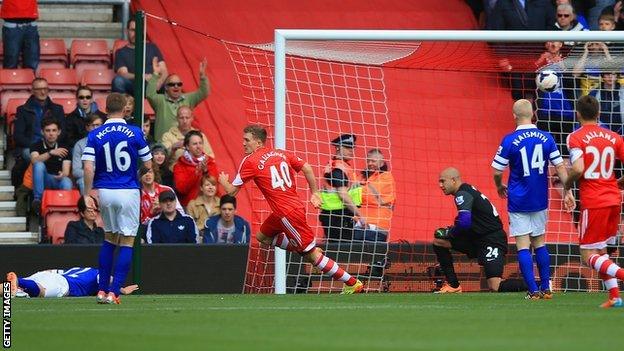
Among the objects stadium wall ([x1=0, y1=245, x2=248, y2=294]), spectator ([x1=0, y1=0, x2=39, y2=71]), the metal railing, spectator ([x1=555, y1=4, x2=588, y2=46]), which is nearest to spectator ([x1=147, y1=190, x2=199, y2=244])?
stadium wall ([x1=0, y1=245, x2=248, y2=294])

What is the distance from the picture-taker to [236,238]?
1827 centimetres

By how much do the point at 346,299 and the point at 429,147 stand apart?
21.4 ft

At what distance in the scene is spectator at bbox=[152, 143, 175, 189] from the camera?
62.3 ft

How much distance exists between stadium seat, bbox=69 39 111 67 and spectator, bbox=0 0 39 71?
831 millimetres

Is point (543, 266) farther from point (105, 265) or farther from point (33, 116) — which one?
point (33, 116)

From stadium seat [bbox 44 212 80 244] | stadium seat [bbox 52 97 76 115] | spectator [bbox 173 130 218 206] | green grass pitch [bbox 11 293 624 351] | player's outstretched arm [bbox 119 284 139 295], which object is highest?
stadium seat [bbox 52 97 76 115]

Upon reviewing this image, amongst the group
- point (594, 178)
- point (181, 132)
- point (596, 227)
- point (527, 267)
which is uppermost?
point (181, 132)

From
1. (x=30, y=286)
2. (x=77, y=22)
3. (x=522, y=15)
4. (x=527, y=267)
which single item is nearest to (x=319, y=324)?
(x=527, y=267)

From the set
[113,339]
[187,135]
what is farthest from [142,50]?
[113,339]

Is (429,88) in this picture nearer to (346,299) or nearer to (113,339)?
(346,299)

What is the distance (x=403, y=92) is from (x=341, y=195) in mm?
4146

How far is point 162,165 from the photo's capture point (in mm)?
19109

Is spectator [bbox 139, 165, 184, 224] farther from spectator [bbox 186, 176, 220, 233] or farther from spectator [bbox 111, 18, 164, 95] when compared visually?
spectator [bbox 111, 18, 164, 95]

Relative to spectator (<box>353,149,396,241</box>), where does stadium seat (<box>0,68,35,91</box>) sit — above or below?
above
